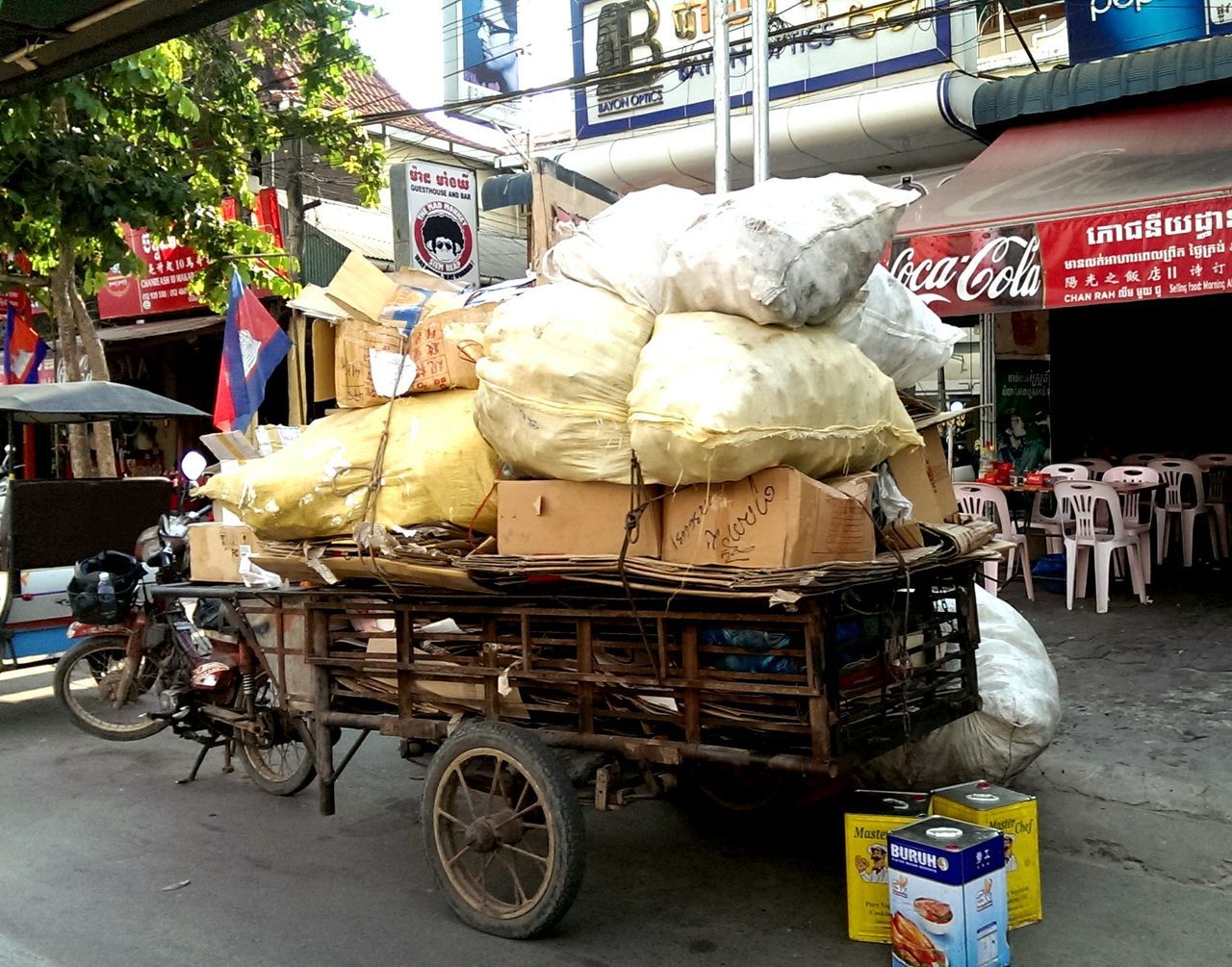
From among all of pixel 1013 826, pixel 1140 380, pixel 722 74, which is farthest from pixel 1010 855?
pixel 1140 380

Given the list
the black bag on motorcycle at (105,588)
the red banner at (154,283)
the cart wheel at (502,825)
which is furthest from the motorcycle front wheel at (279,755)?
the red banner at (154,283)

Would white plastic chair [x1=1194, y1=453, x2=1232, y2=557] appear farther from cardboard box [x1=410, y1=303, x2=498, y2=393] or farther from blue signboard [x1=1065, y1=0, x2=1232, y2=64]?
cardboard box [x1=410, y1=303, x2=498, y2=393]

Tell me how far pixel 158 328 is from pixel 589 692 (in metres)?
13.7

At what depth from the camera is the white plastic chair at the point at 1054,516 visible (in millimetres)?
8352

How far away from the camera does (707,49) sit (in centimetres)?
1038

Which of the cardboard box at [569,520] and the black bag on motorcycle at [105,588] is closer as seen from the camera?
the cardboard box at [569,520]

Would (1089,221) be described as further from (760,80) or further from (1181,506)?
(1181,506)

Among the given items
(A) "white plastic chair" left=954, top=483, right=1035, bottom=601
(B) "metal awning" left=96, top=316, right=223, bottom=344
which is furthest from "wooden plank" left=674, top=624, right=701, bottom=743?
(B) "metal awning" left=96, top=316, right=223, bottom=344

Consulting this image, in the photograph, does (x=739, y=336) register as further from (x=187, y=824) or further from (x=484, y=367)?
(x=187, y=824)

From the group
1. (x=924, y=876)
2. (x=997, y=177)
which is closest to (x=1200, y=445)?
(x=997, y=177)

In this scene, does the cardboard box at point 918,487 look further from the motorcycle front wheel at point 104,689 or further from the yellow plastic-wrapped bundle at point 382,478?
the motorcycle front wheel at point 104,689

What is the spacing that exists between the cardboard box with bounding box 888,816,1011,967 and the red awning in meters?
5.25

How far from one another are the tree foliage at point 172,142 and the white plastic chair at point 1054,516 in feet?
23.5

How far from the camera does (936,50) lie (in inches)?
403
